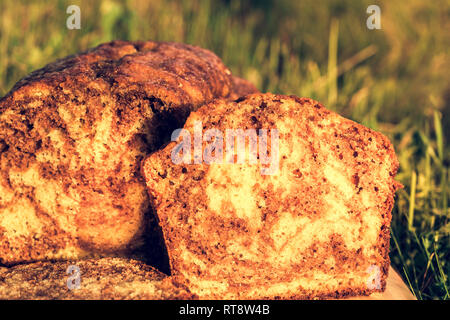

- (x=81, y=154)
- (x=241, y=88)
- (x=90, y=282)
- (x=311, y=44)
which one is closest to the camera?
(x=90, y=282)

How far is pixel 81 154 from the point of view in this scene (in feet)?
6.59

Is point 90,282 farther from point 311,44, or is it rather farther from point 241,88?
point 311,44

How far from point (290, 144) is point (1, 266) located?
1424mm

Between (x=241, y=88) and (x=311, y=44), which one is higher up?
(x=311, y=44)

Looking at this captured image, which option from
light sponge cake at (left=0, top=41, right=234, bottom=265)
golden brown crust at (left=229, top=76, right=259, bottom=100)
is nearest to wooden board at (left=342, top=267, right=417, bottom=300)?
light sponge cake at (left=0, top=41, right=234, bottom=265)

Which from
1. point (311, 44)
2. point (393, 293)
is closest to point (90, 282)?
point (393, 293)

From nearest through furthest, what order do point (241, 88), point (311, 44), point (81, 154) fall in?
point (81, 154) → point (241, 88) → point (311, 44)

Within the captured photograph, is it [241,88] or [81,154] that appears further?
[241,88]

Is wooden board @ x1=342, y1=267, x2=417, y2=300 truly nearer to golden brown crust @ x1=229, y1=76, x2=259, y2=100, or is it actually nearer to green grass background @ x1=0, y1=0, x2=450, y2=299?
golden brown crust @ x1=229, y1=76, x2=259, y2=100

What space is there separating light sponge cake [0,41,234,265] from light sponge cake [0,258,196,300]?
0.13 metres

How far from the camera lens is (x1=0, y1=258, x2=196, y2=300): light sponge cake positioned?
5.82 ft

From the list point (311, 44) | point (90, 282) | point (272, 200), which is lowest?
point (90, 282)

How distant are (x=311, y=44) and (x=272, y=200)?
3.71m

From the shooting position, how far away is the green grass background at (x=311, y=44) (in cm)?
436
